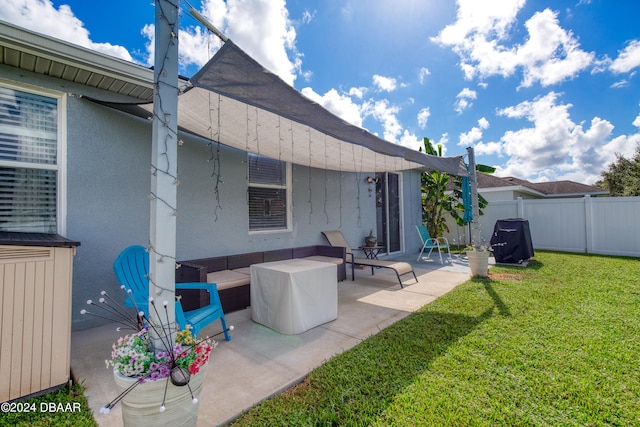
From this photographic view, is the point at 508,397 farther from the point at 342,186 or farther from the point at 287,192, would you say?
the point at 342,186

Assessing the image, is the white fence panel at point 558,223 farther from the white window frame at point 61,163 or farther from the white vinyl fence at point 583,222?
the white window frame at point 61,163

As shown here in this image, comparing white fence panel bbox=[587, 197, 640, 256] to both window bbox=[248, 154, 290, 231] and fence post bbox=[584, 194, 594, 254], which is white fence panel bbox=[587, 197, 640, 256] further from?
window bbox=[248, 154, 290, 231]

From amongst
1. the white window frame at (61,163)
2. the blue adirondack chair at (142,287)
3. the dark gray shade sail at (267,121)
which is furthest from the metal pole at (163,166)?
the white window frame at (61,163)

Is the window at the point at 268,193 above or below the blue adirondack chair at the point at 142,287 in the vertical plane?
above

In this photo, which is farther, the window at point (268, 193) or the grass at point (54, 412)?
the window at point (268, 193)

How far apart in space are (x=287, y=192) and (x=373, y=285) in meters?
2.81

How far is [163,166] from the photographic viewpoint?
1.78m

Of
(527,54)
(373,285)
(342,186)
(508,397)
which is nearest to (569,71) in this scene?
(527,54)

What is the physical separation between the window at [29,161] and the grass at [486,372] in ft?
11.7

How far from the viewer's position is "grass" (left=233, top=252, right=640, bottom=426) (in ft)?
6.81

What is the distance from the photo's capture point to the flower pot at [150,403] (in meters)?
1.48

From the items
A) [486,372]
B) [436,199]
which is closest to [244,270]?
[486,372]

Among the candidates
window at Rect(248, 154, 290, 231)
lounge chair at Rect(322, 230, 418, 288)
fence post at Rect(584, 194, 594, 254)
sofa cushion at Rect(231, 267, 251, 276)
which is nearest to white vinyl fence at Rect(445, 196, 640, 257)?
fence post at Rect(584, 194, 594, 254)

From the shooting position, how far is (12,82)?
3.35 m
